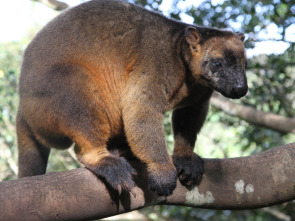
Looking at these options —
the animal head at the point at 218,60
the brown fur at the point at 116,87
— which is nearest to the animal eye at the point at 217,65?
the animal head at the point at 218,60

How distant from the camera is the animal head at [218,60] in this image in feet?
12.6

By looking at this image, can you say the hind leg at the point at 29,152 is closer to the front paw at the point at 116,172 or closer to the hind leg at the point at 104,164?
the hind leg at the point at 104,164

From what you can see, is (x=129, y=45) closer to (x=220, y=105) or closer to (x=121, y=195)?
(x=121, y=195)

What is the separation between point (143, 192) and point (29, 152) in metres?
1.48

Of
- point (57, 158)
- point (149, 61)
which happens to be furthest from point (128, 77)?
point (57, 158)

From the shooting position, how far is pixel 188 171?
3814 mm

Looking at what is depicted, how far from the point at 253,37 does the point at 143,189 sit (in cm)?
359

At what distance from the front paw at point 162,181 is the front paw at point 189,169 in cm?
15

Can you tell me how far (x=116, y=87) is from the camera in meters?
4.18

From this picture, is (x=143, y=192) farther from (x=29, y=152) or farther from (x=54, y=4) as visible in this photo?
(x=54, y=4)

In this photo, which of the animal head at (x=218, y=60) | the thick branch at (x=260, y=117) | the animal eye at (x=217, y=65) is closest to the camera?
the animal head at (x=218, y=60)

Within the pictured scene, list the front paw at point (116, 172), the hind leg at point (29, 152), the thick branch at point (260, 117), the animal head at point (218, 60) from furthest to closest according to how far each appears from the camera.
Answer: the thick branch at point (260, 117), the hind leg at point (29, 152), the animal head at point (218, 60), the front paw at point (116, 172)

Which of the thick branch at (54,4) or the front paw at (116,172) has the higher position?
the thick branch at (54,4)

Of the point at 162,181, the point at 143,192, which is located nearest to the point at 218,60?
the point at 162,181
